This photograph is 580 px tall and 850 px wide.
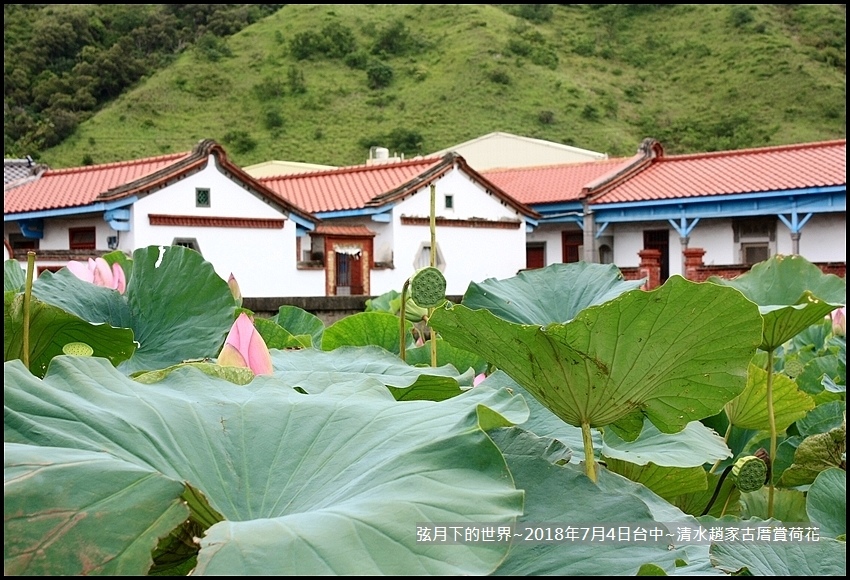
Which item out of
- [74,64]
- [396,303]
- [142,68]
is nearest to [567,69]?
[142,68]

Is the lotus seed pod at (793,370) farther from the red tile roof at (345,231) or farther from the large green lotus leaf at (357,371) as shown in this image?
the red tile roof at (345,231)

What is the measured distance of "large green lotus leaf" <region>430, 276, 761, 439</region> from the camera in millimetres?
740

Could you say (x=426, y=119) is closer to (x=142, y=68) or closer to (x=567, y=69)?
(x=567, y=69)

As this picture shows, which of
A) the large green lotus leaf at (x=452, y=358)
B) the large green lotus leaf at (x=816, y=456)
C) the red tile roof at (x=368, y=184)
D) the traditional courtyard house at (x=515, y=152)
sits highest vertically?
the traditional courtyard house at (x=515, y=152)

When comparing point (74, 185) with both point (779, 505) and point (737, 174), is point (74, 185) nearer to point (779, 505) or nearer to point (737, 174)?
point (737, 174)

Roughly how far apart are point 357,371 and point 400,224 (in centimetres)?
1501

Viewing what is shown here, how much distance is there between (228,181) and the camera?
570 inches

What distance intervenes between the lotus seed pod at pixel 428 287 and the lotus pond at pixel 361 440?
1 centimetres

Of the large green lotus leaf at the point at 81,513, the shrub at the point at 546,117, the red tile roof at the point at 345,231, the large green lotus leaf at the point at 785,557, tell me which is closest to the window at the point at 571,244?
the red tile roof at the point at 345,231

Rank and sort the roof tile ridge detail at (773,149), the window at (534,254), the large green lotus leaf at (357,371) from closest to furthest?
the large green lotus leaf at (357,371) → the roof tile ridge detail at (773,149) → the window at (534,254)

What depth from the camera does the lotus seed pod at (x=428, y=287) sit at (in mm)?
1046

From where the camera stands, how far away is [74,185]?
14688 millimetres

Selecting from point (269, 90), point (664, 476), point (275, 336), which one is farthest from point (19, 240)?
point (269, 90)

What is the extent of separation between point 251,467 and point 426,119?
41.9 m
